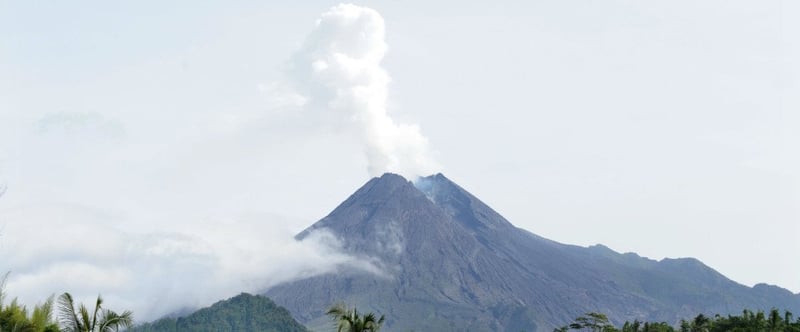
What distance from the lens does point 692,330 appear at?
381 ft

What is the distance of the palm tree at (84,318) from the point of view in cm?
2823

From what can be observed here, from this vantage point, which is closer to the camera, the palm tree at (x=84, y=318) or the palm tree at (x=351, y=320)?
the palm tree at (x=84, y=318)

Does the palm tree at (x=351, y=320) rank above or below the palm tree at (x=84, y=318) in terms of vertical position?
above

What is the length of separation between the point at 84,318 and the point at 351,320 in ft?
32.0

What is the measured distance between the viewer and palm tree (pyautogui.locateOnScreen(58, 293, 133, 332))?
1111 inches

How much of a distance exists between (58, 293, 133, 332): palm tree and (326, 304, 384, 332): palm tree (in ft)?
25.2

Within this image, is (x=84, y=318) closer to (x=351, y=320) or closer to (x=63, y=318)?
(x=63, y=318)

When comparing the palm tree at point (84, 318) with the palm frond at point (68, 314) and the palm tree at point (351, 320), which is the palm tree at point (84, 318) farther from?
the palm tree at point (351, 320)

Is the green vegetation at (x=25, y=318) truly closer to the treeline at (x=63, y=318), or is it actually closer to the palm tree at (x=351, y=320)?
the treeline at (x=63, y=318)

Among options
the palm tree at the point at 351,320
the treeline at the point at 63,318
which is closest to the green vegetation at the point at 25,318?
the treeline at the point at 63,318

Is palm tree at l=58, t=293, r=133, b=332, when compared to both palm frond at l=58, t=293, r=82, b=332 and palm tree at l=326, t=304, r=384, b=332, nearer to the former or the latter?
palm frond at l=58, t=293, r=82, b=332

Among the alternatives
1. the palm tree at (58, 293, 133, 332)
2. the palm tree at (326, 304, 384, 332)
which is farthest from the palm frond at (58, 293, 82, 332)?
the palm tree at (326, 304, 384, 332)

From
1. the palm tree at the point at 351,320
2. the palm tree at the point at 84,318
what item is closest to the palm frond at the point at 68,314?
the palm tree at the point at 84,318

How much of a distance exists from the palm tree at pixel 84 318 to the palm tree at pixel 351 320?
768 cm
